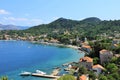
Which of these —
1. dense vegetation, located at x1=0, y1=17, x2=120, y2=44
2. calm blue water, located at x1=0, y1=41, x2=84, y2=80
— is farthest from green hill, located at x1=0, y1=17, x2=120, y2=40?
calm blue water, located at x1=0, y1=41, x2=84, y2=80

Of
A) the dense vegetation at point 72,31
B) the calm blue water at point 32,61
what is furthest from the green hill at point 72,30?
the calm blue water at point 32,61

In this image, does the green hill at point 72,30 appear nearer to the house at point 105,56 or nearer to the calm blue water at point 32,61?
the calm blue water at point 32,61

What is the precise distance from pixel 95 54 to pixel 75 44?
157ft

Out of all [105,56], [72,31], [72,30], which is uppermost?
[72,30]

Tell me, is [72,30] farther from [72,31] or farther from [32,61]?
[32,61]

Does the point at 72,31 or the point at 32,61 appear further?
the point at 72,31

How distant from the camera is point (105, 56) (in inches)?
1761

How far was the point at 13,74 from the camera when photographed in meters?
43.9

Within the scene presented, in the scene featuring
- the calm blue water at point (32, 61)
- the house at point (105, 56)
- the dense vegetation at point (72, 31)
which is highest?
the dense vegetation at point (72, 31)

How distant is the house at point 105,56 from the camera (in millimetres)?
44719

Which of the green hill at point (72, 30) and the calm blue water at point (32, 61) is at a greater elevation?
the green hill at point (72, 30)

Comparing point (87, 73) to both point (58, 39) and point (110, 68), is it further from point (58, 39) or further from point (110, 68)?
point (58, 39)

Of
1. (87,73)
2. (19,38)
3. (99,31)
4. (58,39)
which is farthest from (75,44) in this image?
(87,73)

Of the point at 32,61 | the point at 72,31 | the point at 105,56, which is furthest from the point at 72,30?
the point at 105,56
